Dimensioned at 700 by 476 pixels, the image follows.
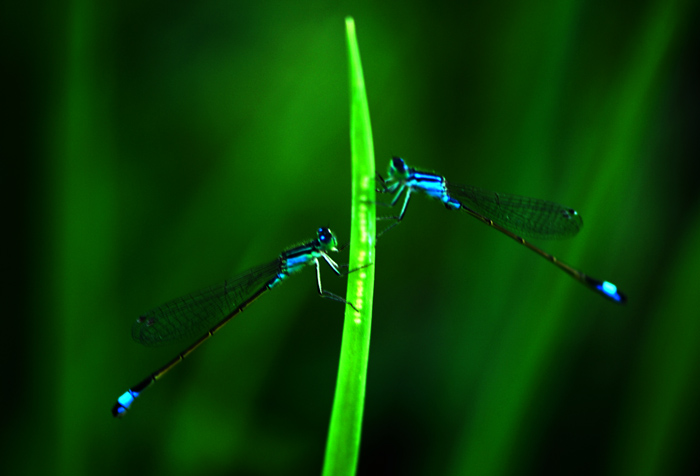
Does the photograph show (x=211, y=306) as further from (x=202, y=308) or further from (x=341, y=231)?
(x=341, y=231)

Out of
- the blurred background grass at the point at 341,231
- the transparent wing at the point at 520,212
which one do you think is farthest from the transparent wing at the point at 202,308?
the transparent wing at the point at 520,212

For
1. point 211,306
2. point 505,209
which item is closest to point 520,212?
point 505,209

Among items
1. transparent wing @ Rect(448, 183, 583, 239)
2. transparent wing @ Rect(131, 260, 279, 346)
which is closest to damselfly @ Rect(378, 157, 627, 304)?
transparent wing @ Rect(448, 183, 583, 239)

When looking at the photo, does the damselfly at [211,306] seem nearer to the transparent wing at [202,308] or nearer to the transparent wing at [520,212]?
the transparent wing at [202,308]

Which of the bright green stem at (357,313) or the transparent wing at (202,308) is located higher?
the transparent wing at (202,308)

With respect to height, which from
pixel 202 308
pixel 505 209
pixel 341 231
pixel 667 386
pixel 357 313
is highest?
pixel 505 209

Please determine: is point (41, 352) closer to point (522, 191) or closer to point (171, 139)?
point (171, 139)
